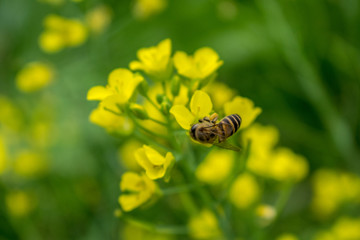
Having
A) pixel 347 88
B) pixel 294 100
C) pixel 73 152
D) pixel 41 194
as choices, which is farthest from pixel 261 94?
pixel 41 194

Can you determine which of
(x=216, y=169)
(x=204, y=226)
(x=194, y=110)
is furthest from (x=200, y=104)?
(x=216, y=169)

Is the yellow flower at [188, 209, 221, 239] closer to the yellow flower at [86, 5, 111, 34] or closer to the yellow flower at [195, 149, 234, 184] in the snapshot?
the yellow flower at [195, 149, 234, 184]

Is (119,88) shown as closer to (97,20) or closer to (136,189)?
(136,189)

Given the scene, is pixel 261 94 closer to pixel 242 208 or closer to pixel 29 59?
pixel 242 208

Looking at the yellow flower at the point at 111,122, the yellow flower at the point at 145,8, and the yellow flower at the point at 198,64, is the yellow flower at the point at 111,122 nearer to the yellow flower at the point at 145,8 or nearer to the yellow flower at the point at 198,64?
the yellow flower at the point at 198,64

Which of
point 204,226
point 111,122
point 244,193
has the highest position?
point 111,122

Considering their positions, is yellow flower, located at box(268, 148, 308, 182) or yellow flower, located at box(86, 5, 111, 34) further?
yellow flower, located at box(86, 5, 111, 34)

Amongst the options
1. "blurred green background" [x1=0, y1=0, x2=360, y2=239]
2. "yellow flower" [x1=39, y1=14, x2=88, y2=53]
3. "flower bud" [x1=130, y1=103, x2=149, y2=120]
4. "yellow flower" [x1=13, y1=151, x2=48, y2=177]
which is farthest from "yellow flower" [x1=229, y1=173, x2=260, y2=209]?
"yellow flower" [x1=13, y1=151, x2=48, y2=177]
